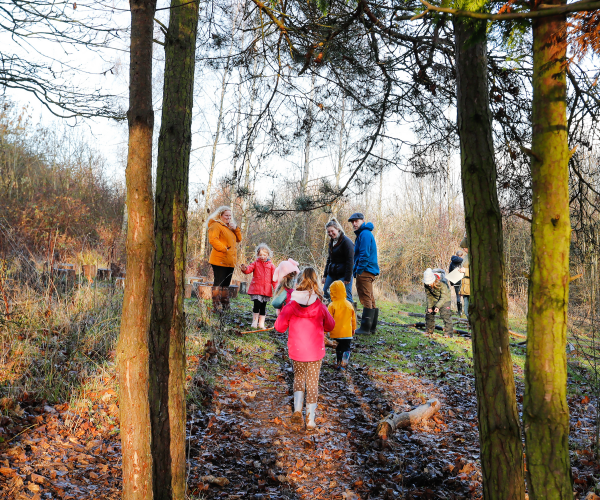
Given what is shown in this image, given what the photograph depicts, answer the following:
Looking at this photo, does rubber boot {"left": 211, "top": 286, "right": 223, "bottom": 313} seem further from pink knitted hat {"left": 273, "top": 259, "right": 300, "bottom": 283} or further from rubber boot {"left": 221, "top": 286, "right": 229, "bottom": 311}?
pink knitted hat {"left": 273, "top": 259, "right": 300, "bottom": 283}

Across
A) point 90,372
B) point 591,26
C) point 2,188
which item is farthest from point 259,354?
point 2,188

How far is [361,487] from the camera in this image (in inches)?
132

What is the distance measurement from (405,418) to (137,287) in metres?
3.43

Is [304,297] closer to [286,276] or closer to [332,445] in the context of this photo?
[332,445]

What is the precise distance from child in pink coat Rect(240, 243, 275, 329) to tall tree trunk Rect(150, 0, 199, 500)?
4.48 meters

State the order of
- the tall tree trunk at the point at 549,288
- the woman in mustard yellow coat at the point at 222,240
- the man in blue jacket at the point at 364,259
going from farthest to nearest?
the man in blue jacket at the point at 364,259 → the woman in mustard yellow coat at the point at 222,240 → the tall tree trunk at the point at 549,288

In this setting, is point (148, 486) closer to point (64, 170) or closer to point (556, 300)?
point (556, 300)

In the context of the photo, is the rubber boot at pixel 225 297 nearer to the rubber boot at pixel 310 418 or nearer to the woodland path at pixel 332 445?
the woodland path at pixel 332 445

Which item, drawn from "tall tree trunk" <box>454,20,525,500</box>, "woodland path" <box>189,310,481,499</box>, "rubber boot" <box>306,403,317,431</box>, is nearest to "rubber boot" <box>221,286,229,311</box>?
"woodland path" <box>189,310,481,499</box>

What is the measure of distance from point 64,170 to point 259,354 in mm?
11554

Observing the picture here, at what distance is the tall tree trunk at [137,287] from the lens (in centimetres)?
199

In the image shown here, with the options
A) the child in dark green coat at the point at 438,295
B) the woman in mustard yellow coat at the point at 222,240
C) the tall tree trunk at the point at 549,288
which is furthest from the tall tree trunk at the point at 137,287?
the child in dark green coat at the point at 438,295

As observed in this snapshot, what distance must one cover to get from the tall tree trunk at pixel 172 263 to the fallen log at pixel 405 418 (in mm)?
2140

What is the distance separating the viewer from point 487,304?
86.4 inches
